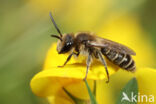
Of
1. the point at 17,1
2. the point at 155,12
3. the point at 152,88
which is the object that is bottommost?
the point at 155,12

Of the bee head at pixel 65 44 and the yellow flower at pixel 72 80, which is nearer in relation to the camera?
the yellow flower at pixel 72 80

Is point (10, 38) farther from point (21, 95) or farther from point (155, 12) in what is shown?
point (155, 12)

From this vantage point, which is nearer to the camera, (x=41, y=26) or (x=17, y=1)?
(x=41, y=26)

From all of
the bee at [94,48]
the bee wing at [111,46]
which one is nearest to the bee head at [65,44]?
the bee at [94,48]

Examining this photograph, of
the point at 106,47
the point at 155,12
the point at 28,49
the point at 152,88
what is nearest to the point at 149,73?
the point at 152,88

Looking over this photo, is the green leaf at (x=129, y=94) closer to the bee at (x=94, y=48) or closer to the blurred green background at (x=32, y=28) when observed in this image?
the bee at (x=94, y=48)

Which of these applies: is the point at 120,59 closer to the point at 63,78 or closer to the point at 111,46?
the point at 111,46

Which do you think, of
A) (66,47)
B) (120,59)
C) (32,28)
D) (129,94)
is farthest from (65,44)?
(32,28)
